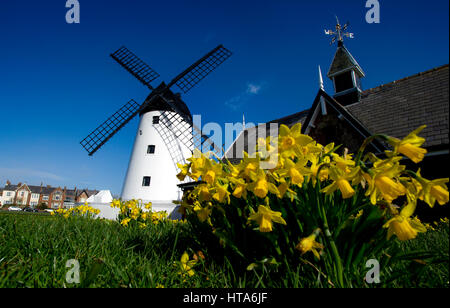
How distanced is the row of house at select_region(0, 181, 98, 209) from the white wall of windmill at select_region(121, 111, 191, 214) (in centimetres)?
5910

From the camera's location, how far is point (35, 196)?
6831 centimetres

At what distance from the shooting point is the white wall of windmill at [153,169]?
15.1 meters

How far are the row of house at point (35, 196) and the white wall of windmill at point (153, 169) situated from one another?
59.1 meters

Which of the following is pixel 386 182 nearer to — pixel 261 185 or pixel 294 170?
pixel 294 170

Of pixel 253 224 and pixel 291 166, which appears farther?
pixel 253 224

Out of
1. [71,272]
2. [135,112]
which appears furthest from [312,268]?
[135,112]

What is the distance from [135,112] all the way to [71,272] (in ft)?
60.3

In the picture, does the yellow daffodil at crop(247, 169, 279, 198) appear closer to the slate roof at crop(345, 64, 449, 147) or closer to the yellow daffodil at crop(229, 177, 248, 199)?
the yellow daffodil at crop(229, 177, 248, 199)

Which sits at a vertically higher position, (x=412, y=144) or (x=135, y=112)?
(x=135, y=112)

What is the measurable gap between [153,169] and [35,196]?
2978 inches

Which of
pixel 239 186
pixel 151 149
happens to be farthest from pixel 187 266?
pixel 151 149

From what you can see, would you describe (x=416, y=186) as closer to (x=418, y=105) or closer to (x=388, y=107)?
(x=418, y=105)

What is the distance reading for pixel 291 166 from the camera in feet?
3.76

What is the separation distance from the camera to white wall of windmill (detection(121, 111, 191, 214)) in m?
15.1
